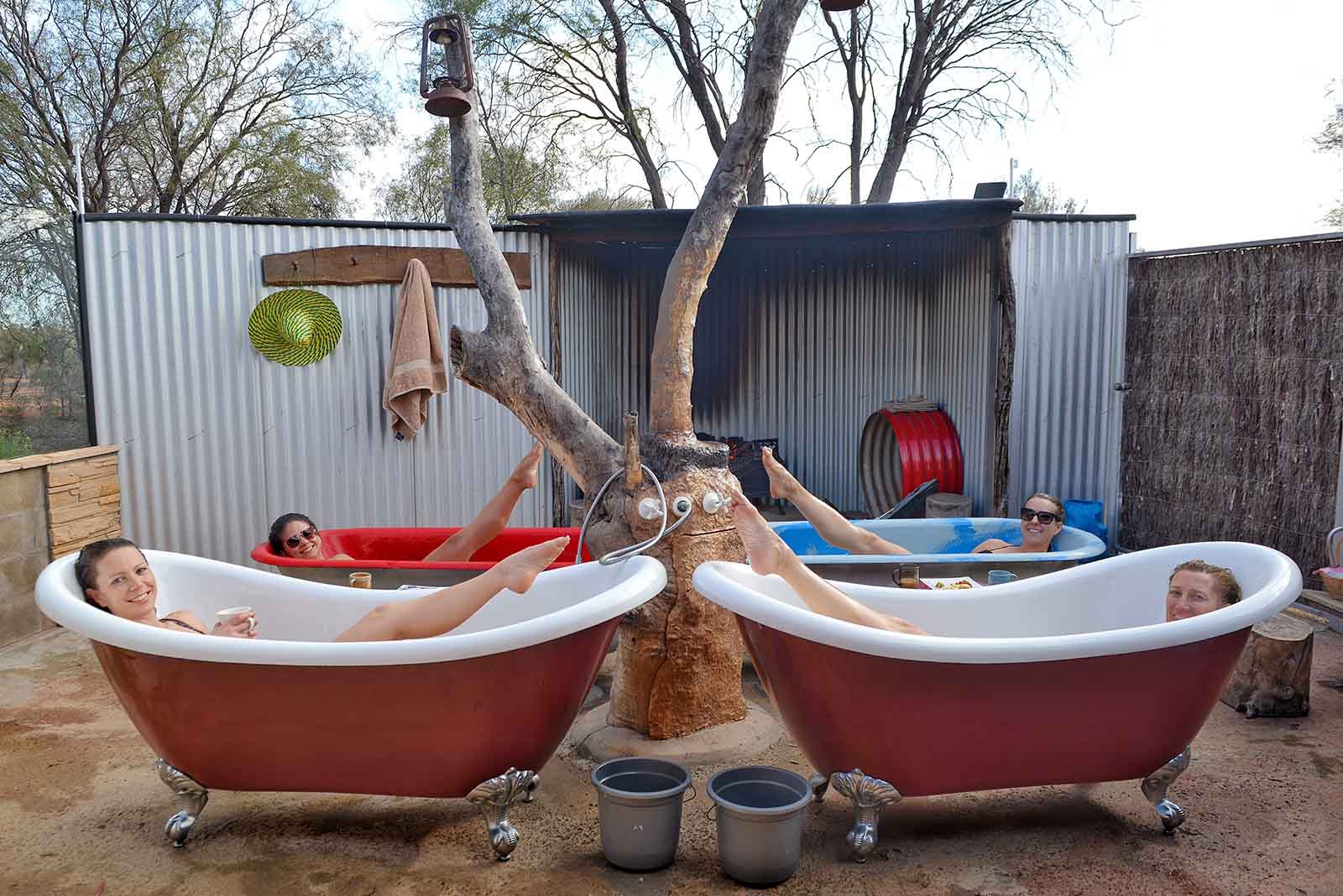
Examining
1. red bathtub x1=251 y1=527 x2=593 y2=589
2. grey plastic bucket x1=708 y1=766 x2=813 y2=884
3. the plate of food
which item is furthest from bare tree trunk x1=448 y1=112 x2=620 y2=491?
Answer: the plate of food

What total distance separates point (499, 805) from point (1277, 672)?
277cm

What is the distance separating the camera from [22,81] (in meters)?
12.2

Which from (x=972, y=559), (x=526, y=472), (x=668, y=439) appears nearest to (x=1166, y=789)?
(x=972, y=559)

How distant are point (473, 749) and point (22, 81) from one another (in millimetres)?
13775

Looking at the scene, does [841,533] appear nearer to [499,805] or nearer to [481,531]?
[481,531]

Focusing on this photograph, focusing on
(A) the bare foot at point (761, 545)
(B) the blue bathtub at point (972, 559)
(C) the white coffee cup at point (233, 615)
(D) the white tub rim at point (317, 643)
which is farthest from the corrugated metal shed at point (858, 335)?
(D) the white tub rim at point (317, 643)

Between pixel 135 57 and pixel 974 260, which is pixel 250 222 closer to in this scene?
pixel 974 260

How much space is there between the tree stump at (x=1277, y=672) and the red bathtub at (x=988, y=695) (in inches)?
34.4

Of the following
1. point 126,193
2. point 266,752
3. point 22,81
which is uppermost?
point 22,81

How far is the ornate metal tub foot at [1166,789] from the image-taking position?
8.37 feet

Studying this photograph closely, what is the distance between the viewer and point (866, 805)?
8.00ft

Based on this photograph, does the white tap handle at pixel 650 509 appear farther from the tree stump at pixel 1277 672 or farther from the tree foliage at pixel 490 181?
the tree foliage at pixel 490 181

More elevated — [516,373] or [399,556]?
[516,373]

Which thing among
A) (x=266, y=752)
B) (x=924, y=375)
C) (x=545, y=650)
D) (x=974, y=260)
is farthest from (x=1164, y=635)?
(x=924, y=375)
